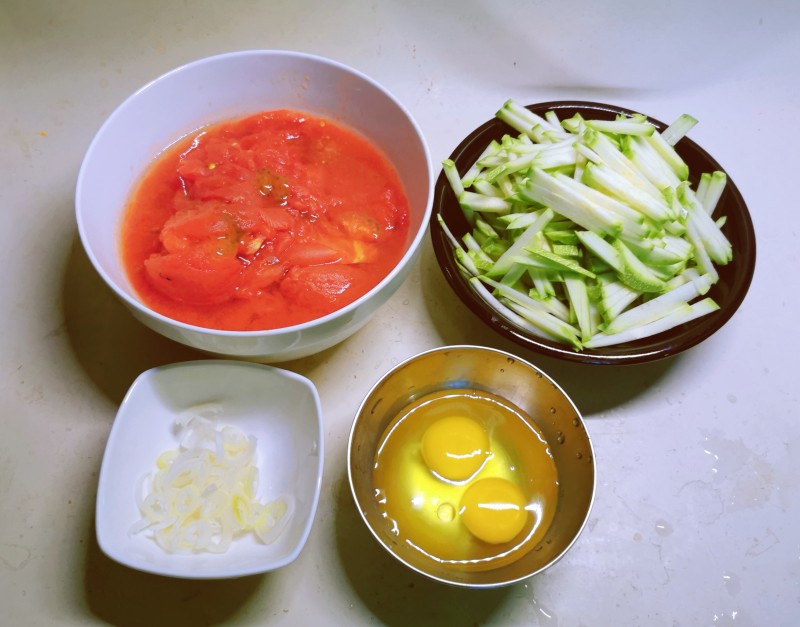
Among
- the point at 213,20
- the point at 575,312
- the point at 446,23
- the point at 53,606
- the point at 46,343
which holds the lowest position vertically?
the point at 53,606

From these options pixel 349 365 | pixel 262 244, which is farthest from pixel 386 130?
pixel 349 365

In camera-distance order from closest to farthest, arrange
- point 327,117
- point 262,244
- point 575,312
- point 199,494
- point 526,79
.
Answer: point 199,494 → point 262,244 → point 575,312 → point 327,117 → point 526,79

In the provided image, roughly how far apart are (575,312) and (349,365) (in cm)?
55

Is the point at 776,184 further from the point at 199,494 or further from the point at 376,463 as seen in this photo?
the point at 199,494

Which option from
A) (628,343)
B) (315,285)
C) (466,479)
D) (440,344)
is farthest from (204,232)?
(628,343)

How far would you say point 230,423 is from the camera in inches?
60.0

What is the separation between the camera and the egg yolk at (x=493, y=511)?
1419mm

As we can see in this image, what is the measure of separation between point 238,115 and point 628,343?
1117mm

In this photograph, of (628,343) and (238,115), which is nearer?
(628,343)

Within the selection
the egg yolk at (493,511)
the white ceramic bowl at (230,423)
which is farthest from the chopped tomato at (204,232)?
the egg yolk at (493,511)

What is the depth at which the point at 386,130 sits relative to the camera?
1702 millimetres

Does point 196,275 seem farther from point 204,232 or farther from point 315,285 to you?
point 315,285

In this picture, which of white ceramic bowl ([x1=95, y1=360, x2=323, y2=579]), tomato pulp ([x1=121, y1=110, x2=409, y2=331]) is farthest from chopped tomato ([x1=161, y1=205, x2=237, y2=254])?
white ceramic bowl ([x1=95, y1=360, x2=323, y2=579])

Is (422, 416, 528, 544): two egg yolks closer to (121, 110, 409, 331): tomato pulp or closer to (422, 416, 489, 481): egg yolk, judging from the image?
(422, 416, 489, 481): egg yolk
